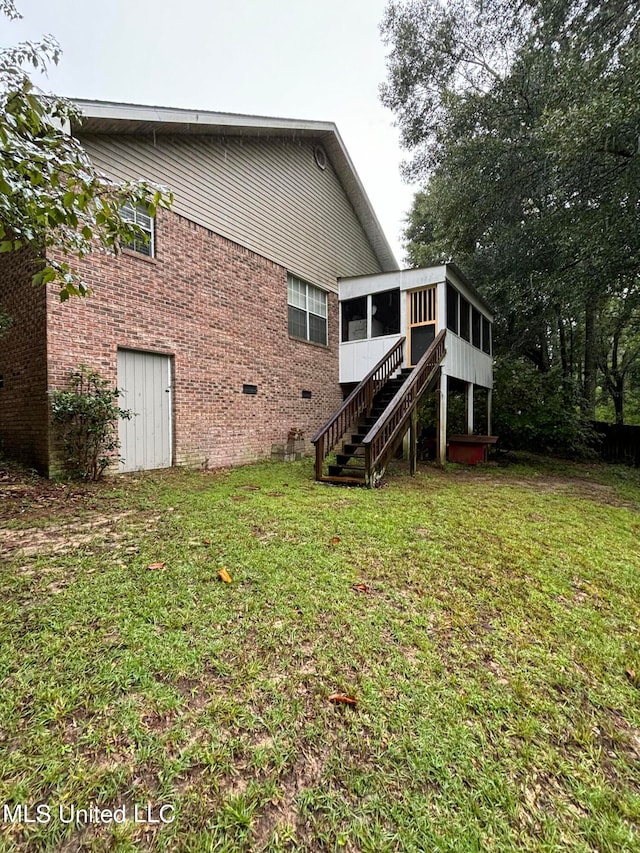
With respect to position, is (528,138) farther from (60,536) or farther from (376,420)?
(60,536)

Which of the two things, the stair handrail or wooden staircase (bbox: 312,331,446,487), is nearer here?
the stair handrail

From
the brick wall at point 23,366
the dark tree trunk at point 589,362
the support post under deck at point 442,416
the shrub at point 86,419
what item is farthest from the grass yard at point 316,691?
the dark tree trunk at point 589,362

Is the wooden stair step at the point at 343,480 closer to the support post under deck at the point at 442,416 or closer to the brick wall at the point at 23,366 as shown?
the support post under deck at the point at 442,416

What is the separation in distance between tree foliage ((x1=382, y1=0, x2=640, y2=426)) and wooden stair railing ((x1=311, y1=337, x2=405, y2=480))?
4.58 m

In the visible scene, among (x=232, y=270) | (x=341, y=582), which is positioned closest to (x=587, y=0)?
(x=232, y=270)

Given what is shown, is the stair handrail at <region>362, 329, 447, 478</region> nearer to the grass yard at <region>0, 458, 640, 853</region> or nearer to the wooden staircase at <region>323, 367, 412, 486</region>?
the wooden staircase at <region>323, 367, 412, 486</region>

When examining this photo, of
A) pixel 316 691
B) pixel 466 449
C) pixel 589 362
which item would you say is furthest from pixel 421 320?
pixel 589 362

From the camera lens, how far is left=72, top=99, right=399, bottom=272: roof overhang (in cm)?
571

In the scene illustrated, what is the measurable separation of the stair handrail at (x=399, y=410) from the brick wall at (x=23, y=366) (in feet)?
16.0

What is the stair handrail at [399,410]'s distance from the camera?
19.8 feet

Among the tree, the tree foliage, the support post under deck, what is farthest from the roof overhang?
the support post under deck

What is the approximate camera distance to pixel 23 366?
5.72m

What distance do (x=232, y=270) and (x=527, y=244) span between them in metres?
7.88

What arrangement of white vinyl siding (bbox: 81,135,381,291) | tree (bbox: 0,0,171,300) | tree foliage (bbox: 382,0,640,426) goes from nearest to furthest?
tree (bbox: 0,0,171,300)
white vinyl siding (bbox: 81,135,381,291)
tree foliage (bbox: 382,0,640,426)
